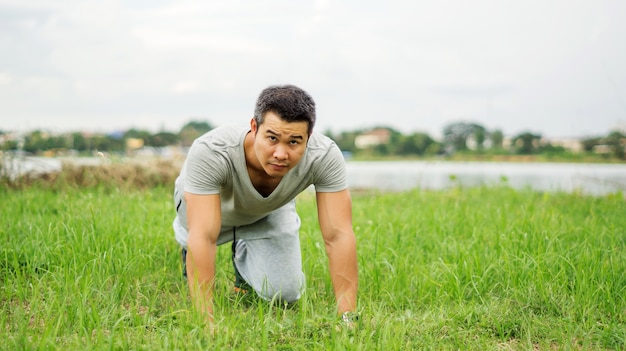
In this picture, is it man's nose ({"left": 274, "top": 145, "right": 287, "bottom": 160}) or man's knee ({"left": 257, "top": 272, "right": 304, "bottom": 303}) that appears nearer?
man's nose ({"left": 274, "top": 145, "right": 287, "bottom": 160})

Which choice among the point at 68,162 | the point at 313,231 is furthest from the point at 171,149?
the point at 313,231

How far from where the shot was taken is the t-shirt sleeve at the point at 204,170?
2756 millimetres

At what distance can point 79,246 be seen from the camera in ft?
11.3

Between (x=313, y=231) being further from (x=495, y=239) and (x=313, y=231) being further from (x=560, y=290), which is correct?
(x=560, y=290)

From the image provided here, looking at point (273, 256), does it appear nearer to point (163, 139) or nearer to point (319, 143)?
point (319, 143)

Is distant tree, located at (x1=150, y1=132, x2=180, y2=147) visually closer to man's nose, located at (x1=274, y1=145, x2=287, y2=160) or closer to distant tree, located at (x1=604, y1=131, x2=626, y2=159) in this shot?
distant tree, located at (x1=604, y1=131, x2=626, y2=159)

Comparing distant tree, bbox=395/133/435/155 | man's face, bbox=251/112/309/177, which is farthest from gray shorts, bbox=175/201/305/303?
distant tree, bbox=395/133/435/155

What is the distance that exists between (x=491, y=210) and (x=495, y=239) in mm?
1663

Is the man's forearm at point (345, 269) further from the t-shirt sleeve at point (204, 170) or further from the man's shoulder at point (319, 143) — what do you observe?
the t-shirt sleeve at point (204, 170)

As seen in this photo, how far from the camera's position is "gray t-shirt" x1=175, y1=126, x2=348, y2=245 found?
9.11 ft

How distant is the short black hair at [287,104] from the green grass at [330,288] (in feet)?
2.66

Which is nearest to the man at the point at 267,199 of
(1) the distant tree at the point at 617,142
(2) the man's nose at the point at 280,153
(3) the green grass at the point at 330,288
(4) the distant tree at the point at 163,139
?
(2) the man's nose at the point at 280,153

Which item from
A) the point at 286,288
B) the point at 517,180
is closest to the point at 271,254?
the point at 286,288

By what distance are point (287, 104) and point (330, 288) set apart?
1281 mm
